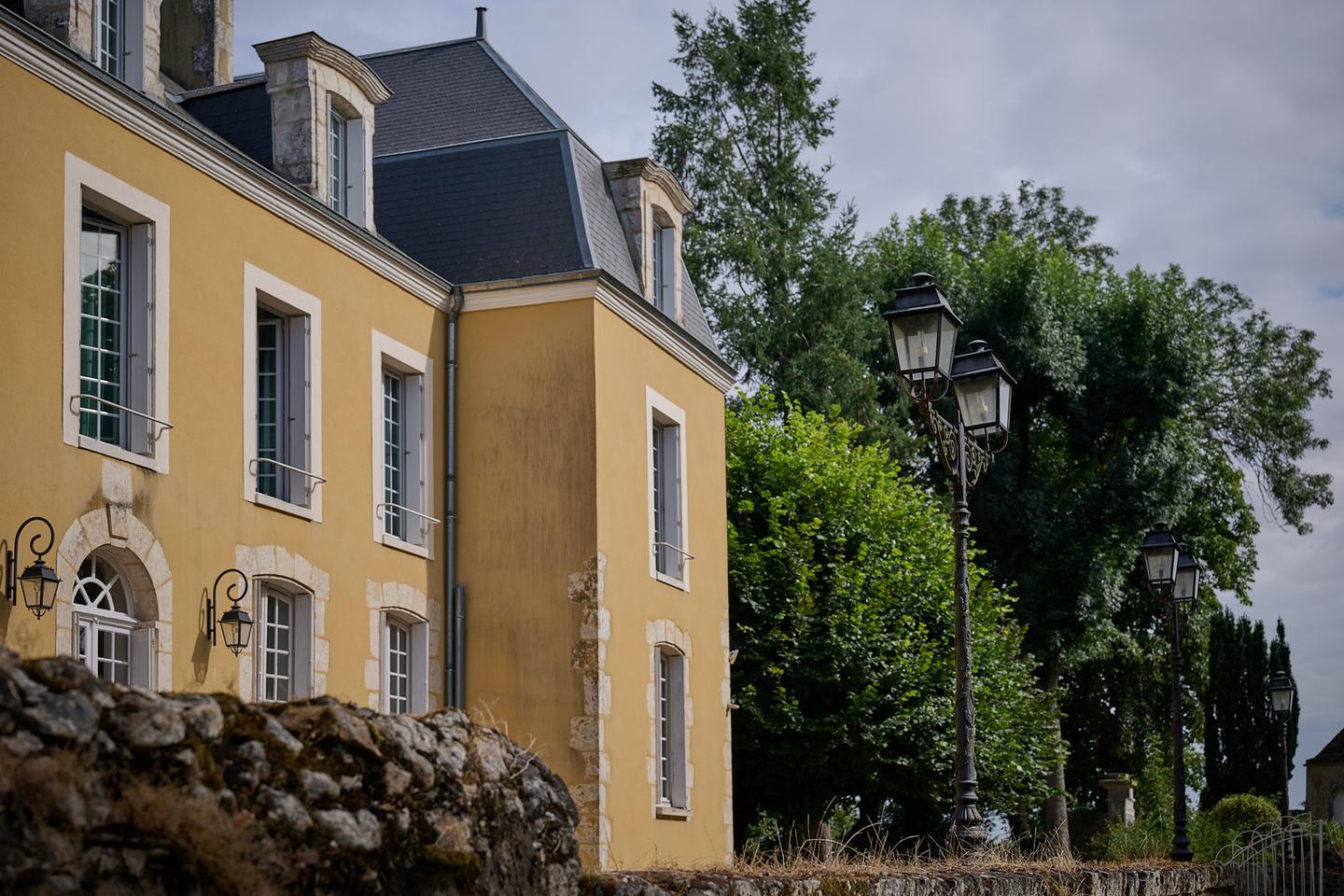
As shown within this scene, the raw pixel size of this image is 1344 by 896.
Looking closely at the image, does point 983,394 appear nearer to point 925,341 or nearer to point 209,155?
point 925,341

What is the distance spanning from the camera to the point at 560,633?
15875 millimetres

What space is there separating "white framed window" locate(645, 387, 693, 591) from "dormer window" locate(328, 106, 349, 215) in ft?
14.1

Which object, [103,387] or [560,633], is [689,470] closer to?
[560,633]

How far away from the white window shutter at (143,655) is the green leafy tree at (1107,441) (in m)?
23.6

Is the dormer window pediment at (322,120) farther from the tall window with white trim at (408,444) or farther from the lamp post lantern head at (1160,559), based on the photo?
the lamp post lantern head at (1160,559)

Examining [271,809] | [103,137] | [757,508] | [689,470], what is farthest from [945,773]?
[271,809]

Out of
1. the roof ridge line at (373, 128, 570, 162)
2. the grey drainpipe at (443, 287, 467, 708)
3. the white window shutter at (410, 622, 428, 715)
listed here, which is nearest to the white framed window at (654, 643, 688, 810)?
the grey drainpipe at (443, 287, 467, 708)

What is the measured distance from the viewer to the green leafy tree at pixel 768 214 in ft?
105

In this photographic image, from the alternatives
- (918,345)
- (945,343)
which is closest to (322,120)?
(918,345)

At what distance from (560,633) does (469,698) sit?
3.85ft

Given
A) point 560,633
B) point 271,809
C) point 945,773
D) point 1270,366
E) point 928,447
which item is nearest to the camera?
point 271,809

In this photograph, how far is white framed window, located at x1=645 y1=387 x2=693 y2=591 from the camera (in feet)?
60.4

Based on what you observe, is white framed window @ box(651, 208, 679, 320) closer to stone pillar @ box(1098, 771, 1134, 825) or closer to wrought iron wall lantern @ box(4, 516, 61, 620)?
wrought iron wall lantern @ box(4, 516, 61, 620)

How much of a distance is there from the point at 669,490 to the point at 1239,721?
2314 cm
